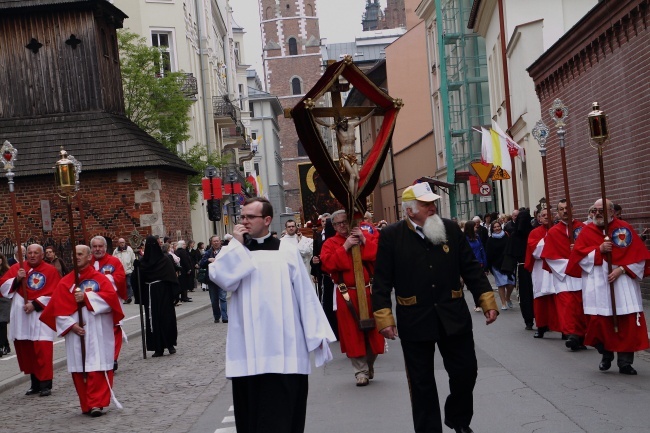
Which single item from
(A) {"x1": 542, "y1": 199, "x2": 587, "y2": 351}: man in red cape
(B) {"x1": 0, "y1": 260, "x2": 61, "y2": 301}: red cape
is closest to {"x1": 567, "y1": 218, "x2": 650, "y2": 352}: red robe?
(A) {"x1": 542, "y1": 199, "x2": 587, "y2": 351}: man in red cape

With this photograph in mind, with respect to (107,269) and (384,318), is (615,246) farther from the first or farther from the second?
(107,269)

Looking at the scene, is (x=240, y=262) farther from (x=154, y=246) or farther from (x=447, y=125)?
(x=447, y=125)

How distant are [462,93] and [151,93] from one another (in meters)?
13.7

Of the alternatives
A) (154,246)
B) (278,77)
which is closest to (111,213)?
(154,246)

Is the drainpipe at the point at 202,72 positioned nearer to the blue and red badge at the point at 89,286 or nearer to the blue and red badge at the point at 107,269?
the blue and red badge at the point at 107,269

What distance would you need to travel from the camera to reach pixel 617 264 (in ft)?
39.1

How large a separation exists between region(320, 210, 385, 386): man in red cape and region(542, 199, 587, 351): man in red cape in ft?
7.82

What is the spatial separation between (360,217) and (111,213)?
23033mm

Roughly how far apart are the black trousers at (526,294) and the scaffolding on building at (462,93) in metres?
24.3

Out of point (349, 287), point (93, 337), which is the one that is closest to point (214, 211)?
point (349, 287)

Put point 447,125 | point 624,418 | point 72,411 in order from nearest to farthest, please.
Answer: point 624,418 → point 72,411 → point 447,125

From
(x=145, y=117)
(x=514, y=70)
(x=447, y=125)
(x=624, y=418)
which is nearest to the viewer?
(x=624, y=418)

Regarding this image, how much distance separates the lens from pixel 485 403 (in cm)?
1024

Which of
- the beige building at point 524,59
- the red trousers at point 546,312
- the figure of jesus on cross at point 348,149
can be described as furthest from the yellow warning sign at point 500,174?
the figure of jesus on cross at point 348,149
